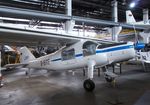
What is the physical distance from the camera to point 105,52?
6.57m

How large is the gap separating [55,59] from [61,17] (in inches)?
138

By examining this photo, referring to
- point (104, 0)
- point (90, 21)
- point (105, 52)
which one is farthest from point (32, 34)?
point (104, 0)

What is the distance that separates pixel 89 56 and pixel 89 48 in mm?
317

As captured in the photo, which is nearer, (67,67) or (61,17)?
(67,67)

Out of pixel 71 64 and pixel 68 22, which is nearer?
pixel 71 64

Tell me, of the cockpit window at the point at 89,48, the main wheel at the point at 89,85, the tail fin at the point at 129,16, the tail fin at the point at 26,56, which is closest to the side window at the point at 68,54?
the cockpit window at the point at 89,48

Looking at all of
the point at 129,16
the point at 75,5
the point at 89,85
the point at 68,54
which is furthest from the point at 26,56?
the point at 129,16

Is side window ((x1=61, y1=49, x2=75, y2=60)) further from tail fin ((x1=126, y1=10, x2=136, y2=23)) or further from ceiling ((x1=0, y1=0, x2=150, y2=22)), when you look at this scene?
tail fin ((x1=126, y1=10, x2=136, y2=23))

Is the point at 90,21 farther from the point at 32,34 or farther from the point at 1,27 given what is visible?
the point at 1,27

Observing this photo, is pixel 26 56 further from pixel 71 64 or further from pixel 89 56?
pixel 89 56

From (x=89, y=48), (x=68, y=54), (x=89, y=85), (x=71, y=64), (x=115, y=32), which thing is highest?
(x=115, y=32)

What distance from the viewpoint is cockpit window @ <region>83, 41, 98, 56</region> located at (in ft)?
21.9

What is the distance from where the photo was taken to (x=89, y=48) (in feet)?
22.2

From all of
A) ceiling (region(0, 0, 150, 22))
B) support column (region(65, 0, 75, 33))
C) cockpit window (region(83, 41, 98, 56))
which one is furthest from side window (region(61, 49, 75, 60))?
ceiling (region(0, 0, 150, 22))
